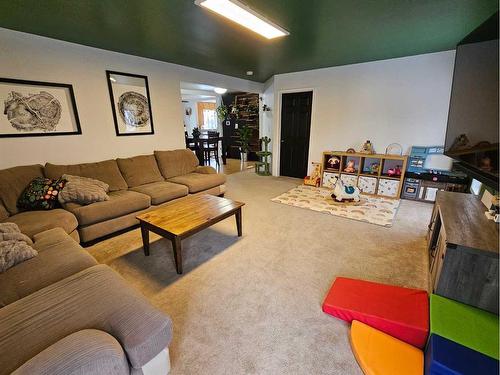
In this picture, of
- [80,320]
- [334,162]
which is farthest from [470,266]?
[334,162]

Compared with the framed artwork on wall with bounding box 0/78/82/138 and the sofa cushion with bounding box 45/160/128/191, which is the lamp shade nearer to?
the sofa cushion with bounding box 45/160/128/191

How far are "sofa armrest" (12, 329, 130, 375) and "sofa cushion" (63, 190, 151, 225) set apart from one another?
5.75ft

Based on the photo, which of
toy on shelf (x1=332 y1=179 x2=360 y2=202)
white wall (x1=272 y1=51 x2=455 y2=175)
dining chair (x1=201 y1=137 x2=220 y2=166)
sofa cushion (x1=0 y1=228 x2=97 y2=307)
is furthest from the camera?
dining chair (x1=201 y1=137 x2=220 y2=166)

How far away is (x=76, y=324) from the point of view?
40.5 inches

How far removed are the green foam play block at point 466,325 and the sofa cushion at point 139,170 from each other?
349 centimetres

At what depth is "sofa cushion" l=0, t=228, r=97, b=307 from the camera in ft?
4.18

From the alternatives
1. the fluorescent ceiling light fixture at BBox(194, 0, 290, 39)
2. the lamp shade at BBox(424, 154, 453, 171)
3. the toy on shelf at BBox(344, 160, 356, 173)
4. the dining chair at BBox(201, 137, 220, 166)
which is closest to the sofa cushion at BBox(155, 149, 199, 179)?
the fluorescent ceiling light fixture at BBox(194, 0, 290, 39)

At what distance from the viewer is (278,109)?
528 cm

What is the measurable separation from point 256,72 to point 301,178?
256 cm

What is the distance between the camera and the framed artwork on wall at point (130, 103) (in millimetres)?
3289

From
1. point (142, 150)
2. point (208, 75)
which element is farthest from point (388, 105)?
point (142, 150)

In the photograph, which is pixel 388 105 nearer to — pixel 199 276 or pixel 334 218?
pixel 334 218

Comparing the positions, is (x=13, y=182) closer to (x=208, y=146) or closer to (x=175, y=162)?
(x=175, y=162)

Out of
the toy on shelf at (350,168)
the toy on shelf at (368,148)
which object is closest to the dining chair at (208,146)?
the toy on shelf at (350,168)
